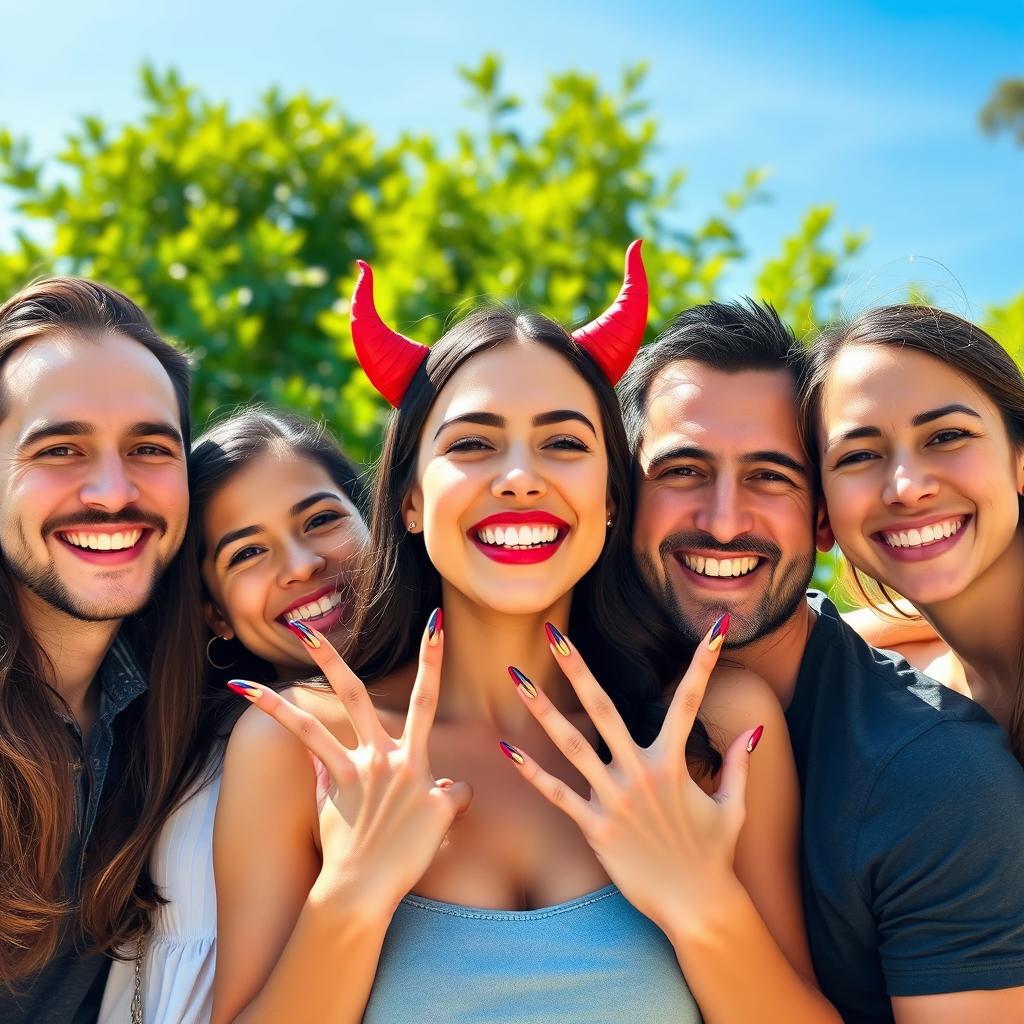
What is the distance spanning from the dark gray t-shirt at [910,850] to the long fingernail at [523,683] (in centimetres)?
76

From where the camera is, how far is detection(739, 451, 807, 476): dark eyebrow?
10.5ft

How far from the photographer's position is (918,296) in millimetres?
3486

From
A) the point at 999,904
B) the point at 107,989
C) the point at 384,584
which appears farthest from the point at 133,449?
the point at 999,904

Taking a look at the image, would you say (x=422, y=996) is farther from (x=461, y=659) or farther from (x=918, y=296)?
(x=918, y=296)

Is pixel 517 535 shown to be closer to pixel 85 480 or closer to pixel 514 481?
pixel 514 481

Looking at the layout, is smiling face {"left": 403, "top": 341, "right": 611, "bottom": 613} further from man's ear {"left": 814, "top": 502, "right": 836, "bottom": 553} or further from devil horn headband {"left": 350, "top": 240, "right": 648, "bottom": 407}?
man's ear {"left": 814, "top": 502, "right": 836, "bottom": 553}

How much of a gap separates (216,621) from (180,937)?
98 centimetres

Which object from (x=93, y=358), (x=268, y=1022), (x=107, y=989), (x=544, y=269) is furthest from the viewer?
(x=544, y=269)

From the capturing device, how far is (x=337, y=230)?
24.7ft

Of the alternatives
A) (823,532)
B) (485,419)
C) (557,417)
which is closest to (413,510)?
(485,419)

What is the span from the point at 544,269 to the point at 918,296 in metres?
3.25

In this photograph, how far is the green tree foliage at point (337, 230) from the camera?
20.2 ft

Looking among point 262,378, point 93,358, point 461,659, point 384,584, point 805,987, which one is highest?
point 262,378

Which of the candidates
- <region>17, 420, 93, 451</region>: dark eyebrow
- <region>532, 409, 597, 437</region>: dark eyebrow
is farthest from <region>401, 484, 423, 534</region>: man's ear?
<region>17, 420, 93, 451</region>: dark eyebrow
